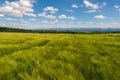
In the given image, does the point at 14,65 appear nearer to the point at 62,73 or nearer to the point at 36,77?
the point at 36,77

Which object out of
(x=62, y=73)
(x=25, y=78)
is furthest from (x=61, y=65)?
(x=25, y=78)

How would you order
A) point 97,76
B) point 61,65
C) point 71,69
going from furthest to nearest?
1. point 61,65
2. point 71,69
3. point 97,76

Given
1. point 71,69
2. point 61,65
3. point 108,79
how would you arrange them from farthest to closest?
point 61,65
point 71,69
point 108,79

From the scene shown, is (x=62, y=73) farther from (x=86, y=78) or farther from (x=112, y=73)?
(x=112, y=73)

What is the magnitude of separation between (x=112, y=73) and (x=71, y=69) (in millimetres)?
649

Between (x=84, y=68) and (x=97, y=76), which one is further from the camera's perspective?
(x=84, y=68)

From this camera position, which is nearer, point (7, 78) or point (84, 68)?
point (7, 78)

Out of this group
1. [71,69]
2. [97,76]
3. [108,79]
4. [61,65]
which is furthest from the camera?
[61,65]

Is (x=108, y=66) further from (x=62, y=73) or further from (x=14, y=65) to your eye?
(x=14, y=65)

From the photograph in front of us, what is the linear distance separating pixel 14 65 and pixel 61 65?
859mm

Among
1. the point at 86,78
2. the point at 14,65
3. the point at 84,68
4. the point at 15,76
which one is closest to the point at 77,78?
the point at 86,78

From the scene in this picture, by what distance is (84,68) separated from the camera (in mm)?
2785

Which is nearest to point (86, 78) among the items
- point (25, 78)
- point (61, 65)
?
point (61, 65)

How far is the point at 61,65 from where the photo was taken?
9.23 feet
